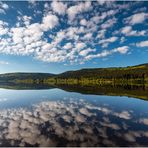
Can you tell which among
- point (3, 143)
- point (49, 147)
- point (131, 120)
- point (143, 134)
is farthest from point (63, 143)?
point (131, 120)

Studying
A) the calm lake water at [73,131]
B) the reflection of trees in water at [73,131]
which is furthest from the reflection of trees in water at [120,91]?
the reflection of trees in water at [73,131]

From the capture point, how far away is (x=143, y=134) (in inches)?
752

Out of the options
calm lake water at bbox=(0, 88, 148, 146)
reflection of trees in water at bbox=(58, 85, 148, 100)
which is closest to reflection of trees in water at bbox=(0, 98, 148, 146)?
calm lake water at bbox=(0, 88, 148, 146)

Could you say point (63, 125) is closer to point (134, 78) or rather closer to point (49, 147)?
point (49, 147)

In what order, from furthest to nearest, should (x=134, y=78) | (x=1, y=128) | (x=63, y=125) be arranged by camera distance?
(x=134, y=78)
(x=63, y=125)
(x=1, y=128)

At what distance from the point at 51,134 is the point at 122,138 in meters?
6.50

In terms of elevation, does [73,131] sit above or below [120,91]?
below

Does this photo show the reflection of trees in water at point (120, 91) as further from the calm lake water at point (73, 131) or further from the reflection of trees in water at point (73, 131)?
the reflection of trees in water at point (73, 131)

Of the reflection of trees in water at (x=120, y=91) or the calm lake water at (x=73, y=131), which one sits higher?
the reflection of trees in water at (x=120, y=91)

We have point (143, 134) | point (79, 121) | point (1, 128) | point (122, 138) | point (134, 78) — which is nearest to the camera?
point (122, 138)

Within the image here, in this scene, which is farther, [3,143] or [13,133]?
[13,133]

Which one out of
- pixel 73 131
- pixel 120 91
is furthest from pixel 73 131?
pixel 120 91

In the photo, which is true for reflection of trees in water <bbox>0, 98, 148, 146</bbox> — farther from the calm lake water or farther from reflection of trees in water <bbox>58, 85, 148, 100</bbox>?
reflection of trees in water <bbox>58, 85, 148, 100</bbox>

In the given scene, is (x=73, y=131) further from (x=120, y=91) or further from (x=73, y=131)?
(x=120, y=91)
